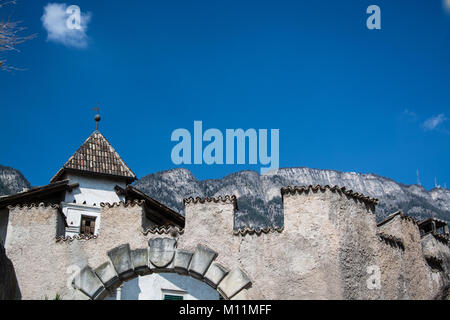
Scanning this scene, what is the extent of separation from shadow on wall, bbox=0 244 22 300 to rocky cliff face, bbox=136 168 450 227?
7414 cm

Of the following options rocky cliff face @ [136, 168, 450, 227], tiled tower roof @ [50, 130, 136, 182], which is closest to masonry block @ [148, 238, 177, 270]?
tiled tower roof @ [50, 130, 136, 182]

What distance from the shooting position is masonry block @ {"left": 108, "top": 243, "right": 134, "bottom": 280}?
18109mm

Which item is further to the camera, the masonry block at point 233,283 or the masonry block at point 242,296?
the masonry block at point 233,283

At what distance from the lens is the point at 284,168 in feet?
461

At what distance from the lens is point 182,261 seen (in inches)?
707

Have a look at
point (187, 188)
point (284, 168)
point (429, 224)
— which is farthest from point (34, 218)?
point (284, 168)

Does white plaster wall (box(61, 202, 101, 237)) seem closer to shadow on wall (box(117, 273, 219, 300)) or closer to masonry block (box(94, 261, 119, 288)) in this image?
shadow on wall (box(117, 273, 219, 300))

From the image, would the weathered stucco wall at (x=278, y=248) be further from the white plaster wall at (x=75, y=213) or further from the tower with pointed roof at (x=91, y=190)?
the white plaster wall at (x=75, y=213)

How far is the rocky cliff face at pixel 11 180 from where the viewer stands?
75488 mm

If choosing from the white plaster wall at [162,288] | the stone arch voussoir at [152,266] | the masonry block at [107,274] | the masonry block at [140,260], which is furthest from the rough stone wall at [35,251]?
the white plaster wall at [162,288]

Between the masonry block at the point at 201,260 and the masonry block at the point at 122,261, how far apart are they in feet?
6.19

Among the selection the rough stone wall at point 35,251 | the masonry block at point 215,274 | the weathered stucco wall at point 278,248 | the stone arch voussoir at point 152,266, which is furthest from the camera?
the rough stone wall at point 35,251
